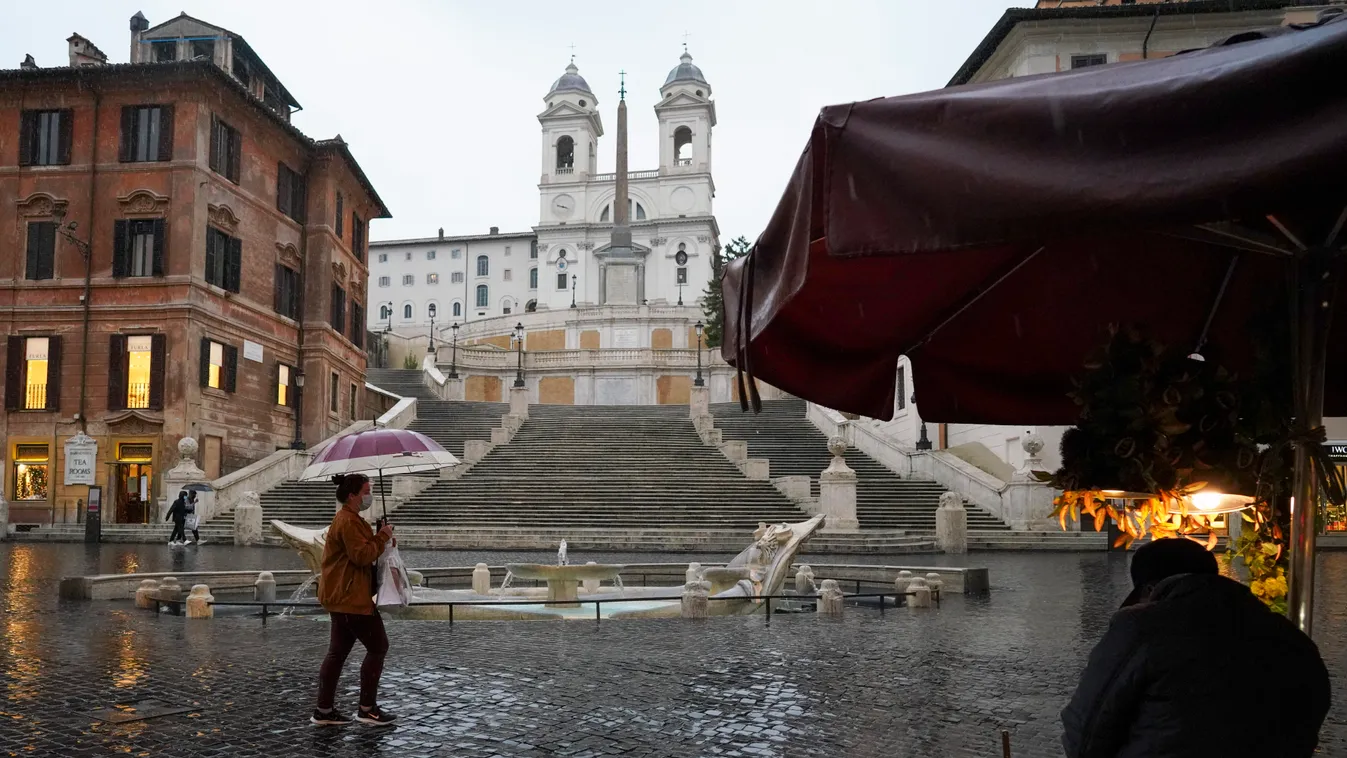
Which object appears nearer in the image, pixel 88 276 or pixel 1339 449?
pixel 1339 449

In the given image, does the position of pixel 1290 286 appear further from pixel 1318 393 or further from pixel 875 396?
pixel 875 396

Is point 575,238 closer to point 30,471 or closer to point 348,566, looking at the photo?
point 30,471

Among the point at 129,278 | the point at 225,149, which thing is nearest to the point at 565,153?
the point at 225,149

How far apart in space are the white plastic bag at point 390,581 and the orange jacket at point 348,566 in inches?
12.0

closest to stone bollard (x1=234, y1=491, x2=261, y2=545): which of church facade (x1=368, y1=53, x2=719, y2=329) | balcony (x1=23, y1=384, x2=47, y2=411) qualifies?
balcony (x1=23, y1=384, x2=47, y2=411)

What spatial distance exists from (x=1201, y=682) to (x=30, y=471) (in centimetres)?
3446

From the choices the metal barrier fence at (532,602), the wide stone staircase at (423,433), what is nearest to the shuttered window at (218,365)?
the wide stone staircase at (423,433)

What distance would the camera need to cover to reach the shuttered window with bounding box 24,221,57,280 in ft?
106

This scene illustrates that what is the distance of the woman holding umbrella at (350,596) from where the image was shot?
6660 mm

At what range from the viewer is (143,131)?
32.6 meters

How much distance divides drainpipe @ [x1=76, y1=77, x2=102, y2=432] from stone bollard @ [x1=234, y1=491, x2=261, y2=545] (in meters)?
7.83

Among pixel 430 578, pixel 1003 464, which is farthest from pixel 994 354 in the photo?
pixel 1003 464

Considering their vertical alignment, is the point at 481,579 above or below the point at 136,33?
below

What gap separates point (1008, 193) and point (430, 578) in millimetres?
15833
